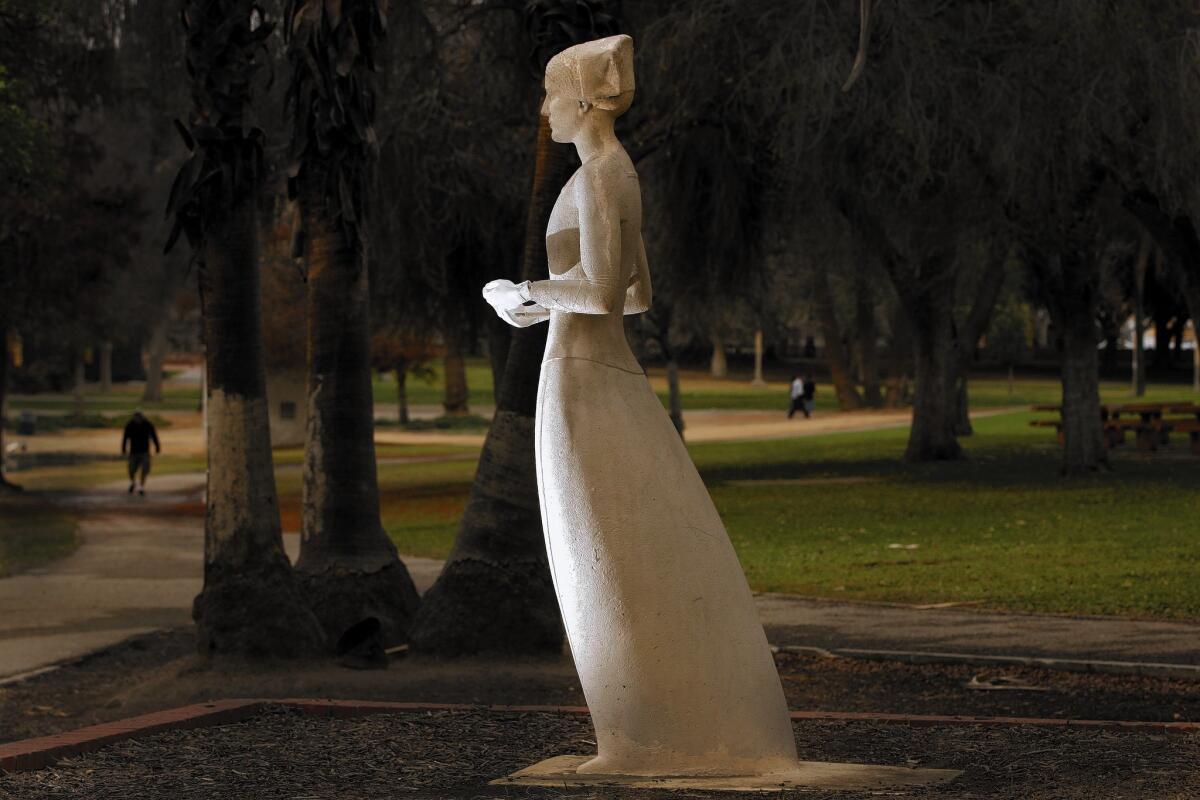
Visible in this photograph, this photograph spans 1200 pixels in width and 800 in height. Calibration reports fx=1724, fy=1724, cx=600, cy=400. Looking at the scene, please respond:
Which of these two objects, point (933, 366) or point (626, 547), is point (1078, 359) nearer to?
point (933, 366)

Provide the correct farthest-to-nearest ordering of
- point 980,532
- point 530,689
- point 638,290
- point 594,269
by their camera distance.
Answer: point 980,532, point 530,689, point 638,290, point 594,269

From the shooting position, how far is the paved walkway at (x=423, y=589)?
11.1 meters

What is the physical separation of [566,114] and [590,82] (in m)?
0.16

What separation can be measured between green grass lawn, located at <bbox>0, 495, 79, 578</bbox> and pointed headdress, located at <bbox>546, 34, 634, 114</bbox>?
12098 millimetres

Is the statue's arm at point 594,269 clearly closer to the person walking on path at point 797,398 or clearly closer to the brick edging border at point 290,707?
the brick edging border at point 290,707

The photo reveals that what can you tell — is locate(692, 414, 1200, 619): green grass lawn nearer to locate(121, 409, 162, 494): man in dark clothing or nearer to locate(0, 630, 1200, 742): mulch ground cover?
locate(0, 630, 1200, 742): mulch ground cover

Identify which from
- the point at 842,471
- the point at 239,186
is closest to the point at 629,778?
the point at 239,186

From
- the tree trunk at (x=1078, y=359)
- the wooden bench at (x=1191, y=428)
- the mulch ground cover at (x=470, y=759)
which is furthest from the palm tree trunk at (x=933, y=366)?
the mulch ground cover at (x=470, y=759)

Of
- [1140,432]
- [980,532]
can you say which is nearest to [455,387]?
[1140,432]

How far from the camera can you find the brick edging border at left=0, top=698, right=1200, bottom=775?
7359 mm

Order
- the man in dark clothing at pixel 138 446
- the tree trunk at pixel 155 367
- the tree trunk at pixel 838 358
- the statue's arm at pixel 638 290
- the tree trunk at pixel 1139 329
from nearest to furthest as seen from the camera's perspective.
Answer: the statue's arm at pixel 638 290 → the man in dark clothing at pixel 138 446 → the tree trunk at pixel 1139 329 → the tree trunk at pixel 838 358 → the tree trunk at pixel 155 367

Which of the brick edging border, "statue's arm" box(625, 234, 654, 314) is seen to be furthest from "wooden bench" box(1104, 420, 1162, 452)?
"statue's arm" box(625, 234, 654, 314)

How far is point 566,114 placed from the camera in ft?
22.3

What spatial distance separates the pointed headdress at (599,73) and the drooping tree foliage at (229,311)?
178 inches
